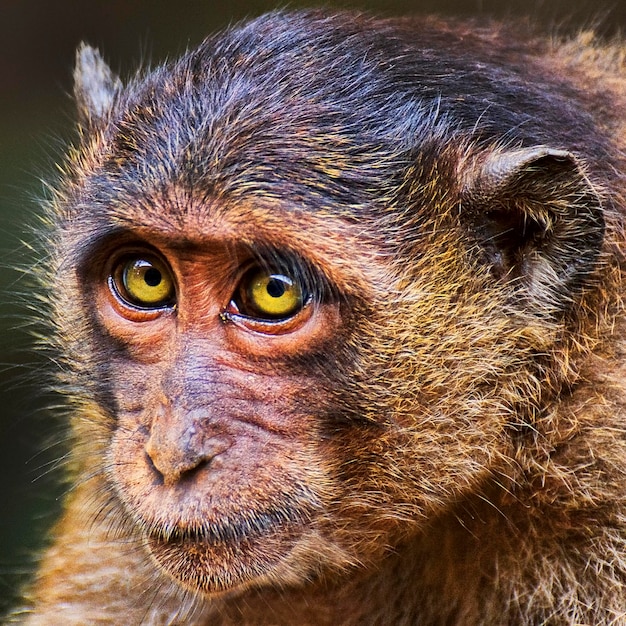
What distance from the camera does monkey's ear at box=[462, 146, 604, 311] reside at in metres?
2.98

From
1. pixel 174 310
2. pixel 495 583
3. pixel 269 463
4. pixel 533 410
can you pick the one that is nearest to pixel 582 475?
pixel 533 410

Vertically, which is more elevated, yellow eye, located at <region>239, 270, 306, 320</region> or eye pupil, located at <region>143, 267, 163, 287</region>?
yellow eye, located at <region>239, 270, 306, 320</region>

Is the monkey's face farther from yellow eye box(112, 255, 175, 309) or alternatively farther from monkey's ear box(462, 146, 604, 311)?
monkey's ear box(462, 146, 604, 311)

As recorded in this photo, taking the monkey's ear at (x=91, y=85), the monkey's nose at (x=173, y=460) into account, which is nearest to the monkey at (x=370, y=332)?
the monkey's nose at (x=173, y=460)

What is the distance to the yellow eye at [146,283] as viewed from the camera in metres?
3.37

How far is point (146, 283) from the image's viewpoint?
11.2ft

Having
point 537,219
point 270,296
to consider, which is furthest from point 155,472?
point 537,219

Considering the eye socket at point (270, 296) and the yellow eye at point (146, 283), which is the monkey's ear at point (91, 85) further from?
the eye socket at point (270, 296)

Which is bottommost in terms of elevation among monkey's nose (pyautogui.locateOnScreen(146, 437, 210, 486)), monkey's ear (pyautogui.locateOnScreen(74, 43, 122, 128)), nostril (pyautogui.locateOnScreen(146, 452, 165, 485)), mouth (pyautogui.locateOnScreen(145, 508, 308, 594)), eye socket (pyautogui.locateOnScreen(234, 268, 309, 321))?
mouth (pyautogui.locateOnScreen(145, 508, 308, 594))

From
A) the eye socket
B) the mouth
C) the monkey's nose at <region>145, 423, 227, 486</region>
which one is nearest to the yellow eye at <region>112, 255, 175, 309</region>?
the eye socket

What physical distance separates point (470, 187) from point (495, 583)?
4.17 ft

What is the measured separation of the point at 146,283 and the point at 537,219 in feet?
4.32

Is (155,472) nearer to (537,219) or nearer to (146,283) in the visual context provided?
(146,283)

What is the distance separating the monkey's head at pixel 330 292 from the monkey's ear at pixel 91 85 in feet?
2.54
